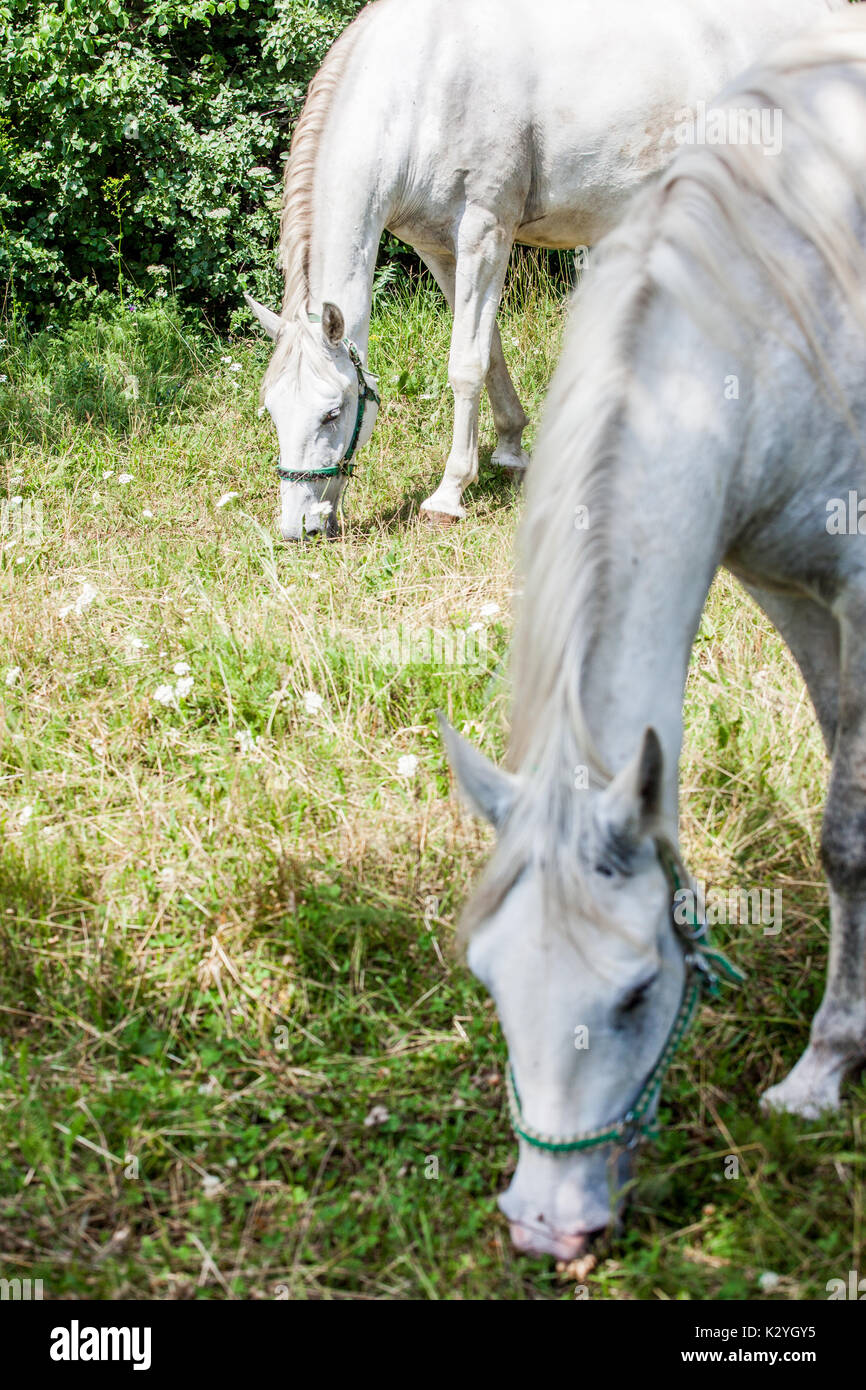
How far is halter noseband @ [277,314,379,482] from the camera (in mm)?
4848

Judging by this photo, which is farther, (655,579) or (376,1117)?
(376,1117)

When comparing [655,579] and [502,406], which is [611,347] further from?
[502,406]

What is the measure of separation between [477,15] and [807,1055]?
416cm

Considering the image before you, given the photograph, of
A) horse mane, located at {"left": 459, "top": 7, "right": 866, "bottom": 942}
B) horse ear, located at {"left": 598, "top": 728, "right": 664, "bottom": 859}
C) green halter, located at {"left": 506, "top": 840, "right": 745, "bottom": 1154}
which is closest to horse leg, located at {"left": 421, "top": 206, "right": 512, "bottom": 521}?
horse mane, located at {"left": 459, "top": 7, "right": 866, "bottom": 942}

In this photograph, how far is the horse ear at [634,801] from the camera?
5.58ft

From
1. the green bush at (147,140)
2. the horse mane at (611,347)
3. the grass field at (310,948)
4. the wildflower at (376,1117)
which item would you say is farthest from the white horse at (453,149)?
the wildflower at (376,1117)

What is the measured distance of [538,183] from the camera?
198 inches

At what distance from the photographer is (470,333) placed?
514cm

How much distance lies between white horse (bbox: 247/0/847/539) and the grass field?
0.64m

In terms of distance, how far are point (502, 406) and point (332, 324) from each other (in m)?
1.20

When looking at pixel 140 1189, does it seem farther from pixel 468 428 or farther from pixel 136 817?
pixel 468 428

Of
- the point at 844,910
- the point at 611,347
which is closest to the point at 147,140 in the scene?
the point at 611,347

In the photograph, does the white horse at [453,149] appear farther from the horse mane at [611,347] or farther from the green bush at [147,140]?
the green bush at [147,140]

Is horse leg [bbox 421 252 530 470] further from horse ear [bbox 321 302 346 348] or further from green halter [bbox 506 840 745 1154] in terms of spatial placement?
green halter [bbox 506 840 745 1154]
